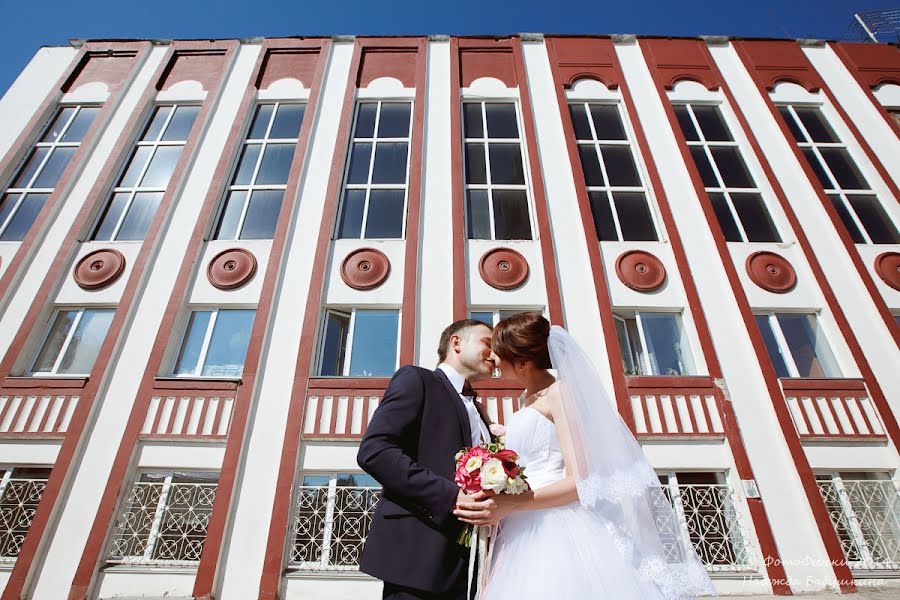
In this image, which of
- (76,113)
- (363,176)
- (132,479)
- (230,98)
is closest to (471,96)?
(363,176)

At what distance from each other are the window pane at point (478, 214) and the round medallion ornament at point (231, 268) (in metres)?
4.66

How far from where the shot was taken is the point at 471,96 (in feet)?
38.1

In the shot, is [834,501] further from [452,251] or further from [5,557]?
[5,557]

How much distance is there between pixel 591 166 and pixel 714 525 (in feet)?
25.6

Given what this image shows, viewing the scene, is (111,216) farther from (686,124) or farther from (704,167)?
(686,124)

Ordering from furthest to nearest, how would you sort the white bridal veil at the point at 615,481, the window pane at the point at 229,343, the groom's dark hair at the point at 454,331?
the window pane at the point at 229,343, the groom's dark hair at the point at 454,331, the white bridal veil at the point at 615,481

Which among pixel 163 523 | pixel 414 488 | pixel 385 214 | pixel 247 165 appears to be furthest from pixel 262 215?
pixel 414 488

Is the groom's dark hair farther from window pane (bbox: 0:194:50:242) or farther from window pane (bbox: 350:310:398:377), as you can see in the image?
window pane (bbox: 0:194:50:242)

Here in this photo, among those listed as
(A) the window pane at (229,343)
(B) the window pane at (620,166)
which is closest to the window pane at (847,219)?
(B) the window pane at (620,166)

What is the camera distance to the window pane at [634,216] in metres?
9.67

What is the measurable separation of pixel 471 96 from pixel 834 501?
11.3 meters

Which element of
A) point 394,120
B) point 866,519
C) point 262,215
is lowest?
point 866,519

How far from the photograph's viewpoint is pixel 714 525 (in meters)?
7.02

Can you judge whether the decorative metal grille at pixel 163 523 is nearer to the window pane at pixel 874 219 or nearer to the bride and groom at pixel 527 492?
the bride and groom at pixel 527 492
